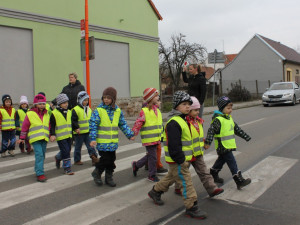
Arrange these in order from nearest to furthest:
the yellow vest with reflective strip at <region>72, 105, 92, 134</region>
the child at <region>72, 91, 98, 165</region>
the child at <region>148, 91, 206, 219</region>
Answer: the child at <region>148, 91, 206, 219</region> → the child at <region>72, 91, 98, 165</region> → the yellow vest with reflective strip at <region>72, 105, 92, 134</region>

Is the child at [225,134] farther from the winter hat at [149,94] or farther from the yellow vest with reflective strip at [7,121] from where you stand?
the yellow vest with reflective strip at [7,121]

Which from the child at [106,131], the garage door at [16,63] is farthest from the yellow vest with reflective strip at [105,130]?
the garage door at [16,63]

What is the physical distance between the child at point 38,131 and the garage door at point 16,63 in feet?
21.2

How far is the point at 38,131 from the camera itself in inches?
→ 213

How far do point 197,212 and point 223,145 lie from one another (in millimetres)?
1256

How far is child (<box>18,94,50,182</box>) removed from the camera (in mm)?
5348

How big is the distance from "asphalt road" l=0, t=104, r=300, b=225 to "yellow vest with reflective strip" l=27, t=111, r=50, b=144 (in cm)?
74

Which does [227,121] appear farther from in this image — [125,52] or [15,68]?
[125,52]

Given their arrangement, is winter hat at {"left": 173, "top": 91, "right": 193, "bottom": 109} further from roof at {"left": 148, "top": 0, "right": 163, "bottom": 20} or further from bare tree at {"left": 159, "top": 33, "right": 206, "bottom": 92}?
bare tree at {"left": 159, "top": 33, "right": 206, "bottom": 92}

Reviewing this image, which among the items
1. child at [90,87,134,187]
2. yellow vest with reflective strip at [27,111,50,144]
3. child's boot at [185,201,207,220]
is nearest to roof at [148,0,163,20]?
yellow vest with reflective strip at [27,111,50,144]

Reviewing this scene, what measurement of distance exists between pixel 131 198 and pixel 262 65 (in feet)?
123

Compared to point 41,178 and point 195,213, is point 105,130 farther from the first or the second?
point 195,213

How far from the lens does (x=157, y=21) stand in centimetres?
1756

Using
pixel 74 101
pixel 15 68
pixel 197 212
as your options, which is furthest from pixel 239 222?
pixel 15 68
